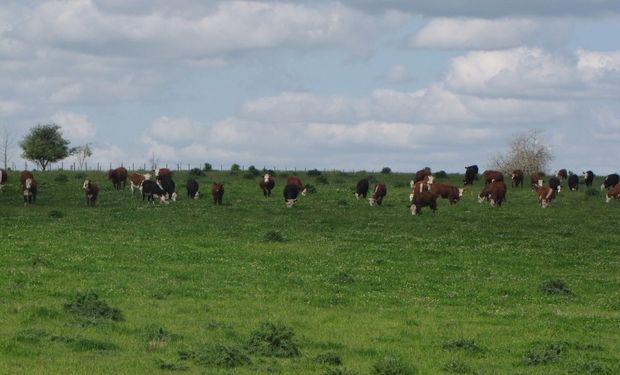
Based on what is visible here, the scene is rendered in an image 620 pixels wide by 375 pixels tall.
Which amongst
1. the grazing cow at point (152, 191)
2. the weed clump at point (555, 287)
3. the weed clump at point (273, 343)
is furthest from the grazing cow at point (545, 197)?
the weed clump at point (273, 343)

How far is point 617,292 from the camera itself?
101ft

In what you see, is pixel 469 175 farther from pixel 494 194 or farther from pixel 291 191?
pixel 291 191

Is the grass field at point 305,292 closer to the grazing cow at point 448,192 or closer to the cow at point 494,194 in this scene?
the cow at point 494,194

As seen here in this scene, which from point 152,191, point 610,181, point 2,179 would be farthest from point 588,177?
point 2,179

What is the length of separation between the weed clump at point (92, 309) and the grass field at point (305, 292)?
6cm

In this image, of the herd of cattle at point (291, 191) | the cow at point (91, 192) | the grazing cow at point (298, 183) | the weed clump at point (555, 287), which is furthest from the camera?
the grazing cow at point (298, 183)

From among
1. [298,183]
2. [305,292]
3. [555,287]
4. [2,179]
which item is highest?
[298,183]

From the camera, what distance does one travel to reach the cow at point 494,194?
206ft

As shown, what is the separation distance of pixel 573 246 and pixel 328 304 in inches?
747

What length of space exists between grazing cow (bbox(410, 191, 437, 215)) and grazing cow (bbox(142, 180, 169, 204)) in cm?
1450

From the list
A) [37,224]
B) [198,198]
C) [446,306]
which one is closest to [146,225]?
[37,224]

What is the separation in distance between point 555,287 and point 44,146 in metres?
98.5

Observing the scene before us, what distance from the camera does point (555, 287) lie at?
3039cm

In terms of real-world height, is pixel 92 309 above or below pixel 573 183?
below
